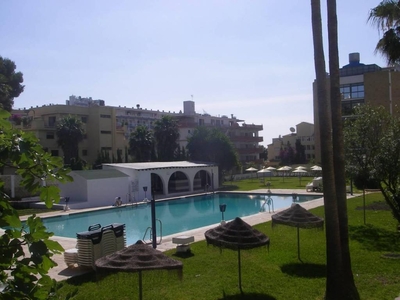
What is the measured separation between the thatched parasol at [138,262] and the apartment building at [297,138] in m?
75.3

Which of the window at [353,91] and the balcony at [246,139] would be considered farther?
the balcony at [246,139]

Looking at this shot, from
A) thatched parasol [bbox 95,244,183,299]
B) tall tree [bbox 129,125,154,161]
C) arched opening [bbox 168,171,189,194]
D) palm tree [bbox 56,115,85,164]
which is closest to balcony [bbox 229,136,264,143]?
tall tree [bbox 129,125,154,161]

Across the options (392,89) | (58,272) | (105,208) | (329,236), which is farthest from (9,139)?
(392,89)

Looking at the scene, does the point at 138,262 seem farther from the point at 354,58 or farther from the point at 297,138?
the point at 297,138

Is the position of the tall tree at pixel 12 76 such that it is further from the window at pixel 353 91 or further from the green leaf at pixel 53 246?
the green leaf at pixel 53 246

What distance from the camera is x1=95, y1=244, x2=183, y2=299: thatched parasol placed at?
7305mm

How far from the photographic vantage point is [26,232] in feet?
7.03

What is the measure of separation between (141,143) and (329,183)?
3986 cm

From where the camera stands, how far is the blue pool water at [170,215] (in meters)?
21.9

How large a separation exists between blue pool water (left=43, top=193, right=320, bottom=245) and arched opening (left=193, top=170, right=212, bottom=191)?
21.0 ft

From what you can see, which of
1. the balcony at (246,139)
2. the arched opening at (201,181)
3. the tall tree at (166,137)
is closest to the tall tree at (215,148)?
the arched opening at (201,181)

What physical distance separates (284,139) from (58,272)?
81.3 metres

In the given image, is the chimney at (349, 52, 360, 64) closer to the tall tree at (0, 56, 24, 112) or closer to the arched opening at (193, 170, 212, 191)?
the arched opening at (193, 170, 212, 191)

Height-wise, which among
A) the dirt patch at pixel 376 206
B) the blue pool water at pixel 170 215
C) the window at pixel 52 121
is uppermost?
the window at pixel 52 121
